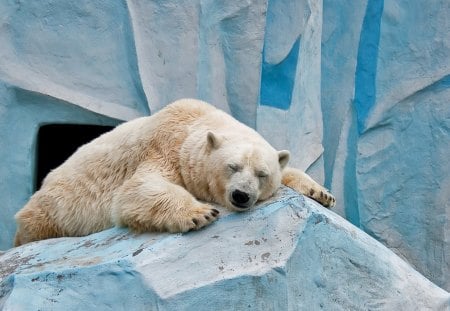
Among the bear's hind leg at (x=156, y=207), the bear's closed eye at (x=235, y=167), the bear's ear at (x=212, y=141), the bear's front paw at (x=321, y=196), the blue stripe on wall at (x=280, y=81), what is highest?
the bear's ear at (x=212, y=141)

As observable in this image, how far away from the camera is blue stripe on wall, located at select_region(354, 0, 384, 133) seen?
6363 millimetres

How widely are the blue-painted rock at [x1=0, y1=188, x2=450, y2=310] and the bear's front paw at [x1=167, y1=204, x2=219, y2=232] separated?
33 millimetres

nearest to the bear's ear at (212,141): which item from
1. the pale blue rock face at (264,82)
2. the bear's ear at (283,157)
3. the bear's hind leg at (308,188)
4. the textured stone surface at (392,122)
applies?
the bear's ear at (283,157)

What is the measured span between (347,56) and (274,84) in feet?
2.47

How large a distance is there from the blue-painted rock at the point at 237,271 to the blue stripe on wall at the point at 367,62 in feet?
9.77

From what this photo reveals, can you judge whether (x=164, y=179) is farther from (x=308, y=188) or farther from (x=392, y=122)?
(x=392, y=122)

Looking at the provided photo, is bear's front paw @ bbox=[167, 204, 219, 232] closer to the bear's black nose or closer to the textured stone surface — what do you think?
the bear's black nose

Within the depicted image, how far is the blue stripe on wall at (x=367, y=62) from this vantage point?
20.9ft

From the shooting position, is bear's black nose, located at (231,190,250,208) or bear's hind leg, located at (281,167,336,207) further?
bear's hind leg, located at (281,167,336,207)

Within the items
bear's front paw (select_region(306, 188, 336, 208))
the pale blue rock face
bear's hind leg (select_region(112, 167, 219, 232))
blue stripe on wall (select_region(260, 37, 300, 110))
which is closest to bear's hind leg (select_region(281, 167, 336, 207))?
bear's front paw (select_region(306, 188, 336, 208))

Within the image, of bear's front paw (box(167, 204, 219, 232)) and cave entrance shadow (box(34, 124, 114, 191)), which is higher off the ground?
bear's front paw (box(167, 204, 219, 232))

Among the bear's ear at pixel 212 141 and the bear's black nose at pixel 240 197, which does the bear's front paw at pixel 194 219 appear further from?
the bear's ear at pixel 212 141

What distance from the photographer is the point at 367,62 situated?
641 centimetres

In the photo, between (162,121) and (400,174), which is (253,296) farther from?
(400,174)
